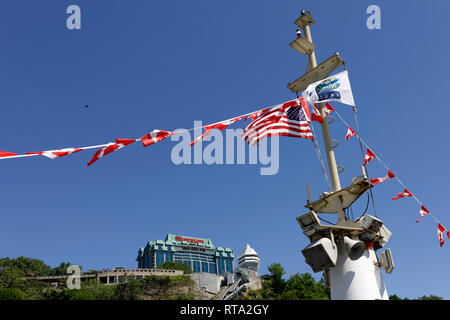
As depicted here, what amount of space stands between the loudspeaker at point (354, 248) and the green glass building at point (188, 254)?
412 feet

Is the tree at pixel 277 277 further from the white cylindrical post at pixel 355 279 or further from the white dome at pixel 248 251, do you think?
the white cylindrical post at pixel 355 279

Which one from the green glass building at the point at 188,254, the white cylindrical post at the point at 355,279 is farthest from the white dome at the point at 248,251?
the white cylindrical post at the point at 355,279

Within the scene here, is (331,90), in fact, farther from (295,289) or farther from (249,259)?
(249,259)

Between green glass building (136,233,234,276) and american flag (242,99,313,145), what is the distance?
12329 centimetres

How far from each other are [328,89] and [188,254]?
428ft

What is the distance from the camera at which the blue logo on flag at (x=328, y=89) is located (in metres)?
14.3

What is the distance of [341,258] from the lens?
12.0 m

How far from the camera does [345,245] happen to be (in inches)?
473

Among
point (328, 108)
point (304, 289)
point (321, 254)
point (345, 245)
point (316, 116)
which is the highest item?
point (328, 108)

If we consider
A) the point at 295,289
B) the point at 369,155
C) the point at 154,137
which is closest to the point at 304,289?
the point at 295,289
